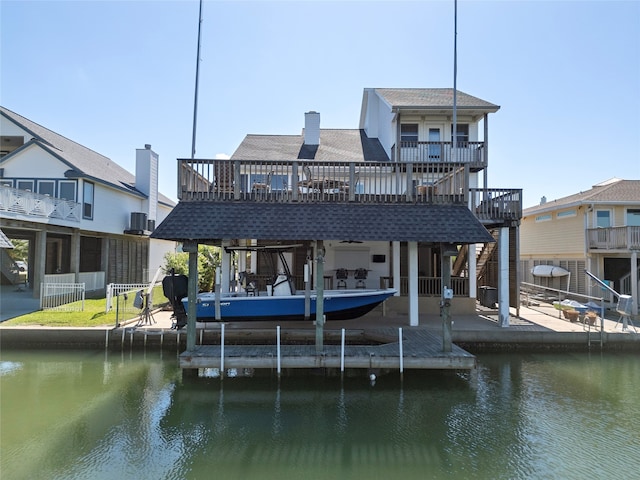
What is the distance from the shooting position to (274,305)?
9.94 meters

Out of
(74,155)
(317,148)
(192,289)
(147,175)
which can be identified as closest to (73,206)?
(74,155)

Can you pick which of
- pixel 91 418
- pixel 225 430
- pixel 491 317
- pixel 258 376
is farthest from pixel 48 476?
pixel 491 317

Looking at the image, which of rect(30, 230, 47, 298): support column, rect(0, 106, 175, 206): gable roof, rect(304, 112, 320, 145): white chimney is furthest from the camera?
rect(304, 112, 320, 145): white chimney

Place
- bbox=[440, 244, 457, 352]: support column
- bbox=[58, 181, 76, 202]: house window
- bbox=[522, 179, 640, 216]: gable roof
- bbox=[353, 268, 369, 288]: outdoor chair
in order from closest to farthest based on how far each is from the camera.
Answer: bbox=[440, 244, 457, 352]: support column < bbox=[353, 268, 369, 288]: outdoor chair < bbox=[58, 181, 76, 202]: house window < bbox=[522, 179, 640, 216]: gable roof

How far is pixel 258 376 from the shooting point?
30.0 ft

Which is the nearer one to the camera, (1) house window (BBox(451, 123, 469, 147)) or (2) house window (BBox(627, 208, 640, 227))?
(1) house window (BBox(451, 123, 469, 147))

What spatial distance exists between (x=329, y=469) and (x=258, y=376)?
4.24 meters

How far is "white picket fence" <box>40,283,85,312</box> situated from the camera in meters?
13.1

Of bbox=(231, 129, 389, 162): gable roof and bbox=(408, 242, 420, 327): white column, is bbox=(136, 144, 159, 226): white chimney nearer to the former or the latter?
bbox=(231, 129, 389, 162): gable roof

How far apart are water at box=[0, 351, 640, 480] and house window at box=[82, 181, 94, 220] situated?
9178mm

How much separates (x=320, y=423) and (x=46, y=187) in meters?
17.5

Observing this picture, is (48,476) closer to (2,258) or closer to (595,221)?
(2,258)

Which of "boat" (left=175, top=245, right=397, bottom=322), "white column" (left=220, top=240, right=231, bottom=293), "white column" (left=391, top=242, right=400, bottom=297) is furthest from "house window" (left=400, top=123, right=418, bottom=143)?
"white column" (left=220, top=240, right=231, bottom=293)

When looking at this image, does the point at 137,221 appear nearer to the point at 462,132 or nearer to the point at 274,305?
the point at 274,305
